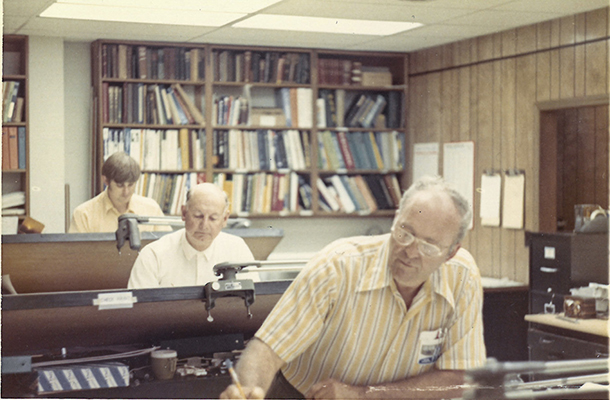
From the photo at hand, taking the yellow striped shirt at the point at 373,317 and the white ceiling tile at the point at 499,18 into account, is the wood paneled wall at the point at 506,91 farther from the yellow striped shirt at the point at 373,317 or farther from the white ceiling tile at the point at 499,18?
the yellow striped shirt at the point at 373,317

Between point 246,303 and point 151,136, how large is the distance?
3.47 feet

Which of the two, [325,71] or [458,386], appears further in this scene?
[325,71]

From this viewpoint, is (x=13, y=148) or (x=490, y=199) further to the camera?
(x=490, y=199)

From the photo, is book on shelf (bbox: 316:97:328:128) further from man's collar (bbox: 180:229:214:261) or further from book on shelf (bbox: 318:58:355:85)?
man's collar (bbox: 180:229:214:261)

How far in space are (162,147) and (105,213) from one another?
0.33 meters

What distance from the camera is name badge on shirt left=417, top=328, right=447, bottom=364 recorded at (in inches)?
67.7

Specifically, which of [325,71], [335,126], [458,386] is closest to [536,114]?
[335,126]

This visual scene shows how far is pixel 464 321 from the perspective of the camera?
1.72 metres

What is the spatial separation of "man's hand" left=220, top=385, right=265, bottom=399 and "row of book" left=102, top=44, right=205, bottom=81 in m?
1.48

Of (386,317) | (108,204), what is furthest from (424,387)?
(108,204)

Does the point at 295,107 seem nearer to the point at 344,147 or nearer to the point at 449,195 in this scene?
the point at 344,147

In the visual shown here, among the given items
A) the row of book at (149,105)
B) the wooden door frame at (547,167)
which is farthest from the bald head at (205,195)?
the wooden door frame at (547,167)

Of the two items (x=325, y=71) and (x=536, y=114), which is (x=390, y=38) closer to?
(x=325, y=71)

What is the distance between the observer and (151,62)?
2625 mm
